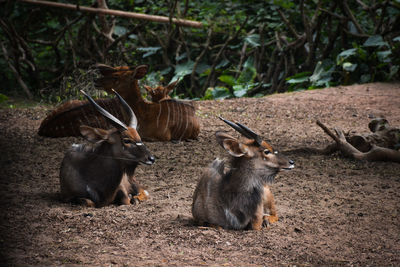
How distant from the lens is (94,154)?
13.1ft

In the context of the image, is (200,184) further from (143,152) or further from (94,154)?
(94,154)

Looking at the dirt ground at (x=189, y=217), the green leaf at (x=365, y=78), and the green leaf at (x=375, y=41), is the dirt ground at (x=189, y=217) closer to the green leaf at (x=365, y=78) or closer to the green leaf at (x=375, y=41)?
the green leaf at (x=365, y=78)

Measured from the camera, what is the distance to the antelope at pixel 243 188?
10.9 ft

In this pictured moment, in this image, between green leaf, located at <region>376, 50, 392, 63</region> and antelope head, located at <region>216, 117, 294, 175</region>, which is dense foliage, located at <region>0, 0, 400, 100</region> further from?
antelope head, located at <region>216, 117, 294, 175</region>

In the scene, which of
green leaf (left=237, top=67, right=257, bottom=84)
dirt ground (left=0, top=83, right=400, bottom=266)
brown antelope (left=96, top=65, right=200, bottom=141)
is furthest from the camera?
green leaf (left=237, top=67, right=257, bottom=84)

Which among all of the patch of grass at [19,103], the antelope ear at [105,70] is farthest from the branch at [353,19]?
the patch of grass at [19,103]

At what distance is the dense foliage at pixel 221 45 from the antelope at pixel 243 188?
616 centimetres

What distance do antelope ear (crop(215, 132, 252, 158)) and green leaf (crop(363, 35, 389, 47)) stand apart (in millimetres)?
6591

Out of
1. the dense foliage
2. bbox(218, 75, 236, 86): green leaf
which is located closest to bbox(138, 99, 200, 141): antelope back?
the dense foliage

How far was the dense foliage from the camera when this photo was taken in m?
9.56

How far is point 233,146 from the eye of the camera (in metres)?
3.28

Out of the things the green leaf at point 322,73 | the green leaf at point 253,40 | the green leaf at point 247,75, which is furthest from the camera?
the green leaf at point 253,40

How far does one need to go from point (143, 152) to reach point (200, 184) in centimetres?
61

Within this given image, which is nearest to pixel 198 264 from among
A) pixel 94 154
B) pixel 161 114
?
pixel 94 154
